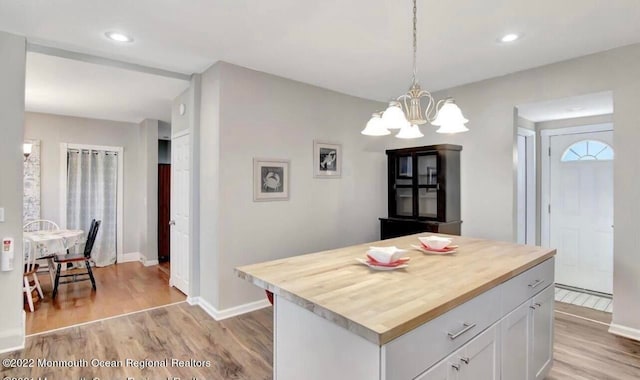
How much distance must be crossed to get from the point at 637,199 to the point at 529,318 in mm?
1891

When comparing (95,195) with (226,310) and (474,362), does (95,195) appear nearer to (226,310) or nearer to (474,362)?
(226,310)

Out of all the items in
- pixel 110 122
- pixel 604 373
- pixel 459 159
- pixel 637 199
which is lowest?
pixel 604 373

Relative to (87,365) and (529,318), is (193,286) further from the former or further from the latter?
(529,318)

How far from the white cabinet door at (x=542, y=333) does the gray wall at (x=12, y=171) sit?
3.76 metres

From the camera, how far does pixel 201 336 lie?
292 cm

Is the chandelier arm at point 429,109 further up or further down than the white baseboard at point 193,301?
further up

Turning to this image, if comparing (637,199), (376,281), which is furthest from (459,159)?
(376,281)

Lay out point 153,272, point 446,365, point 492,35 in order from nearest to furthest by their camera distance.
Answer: point 446,365
point 492,35
point 153,272

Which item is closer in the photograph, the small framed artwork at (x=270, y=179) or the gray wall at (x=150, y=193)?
the small framed artwork at (x=270, y=179)

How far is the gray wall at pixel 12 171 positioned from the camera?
2.63m

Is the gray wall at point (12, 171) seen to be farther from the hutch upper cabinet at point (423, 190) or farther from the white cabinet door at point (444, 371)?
the hutch upper cabinet at point (423, 190)

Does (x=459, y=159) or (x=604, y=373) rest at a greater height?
(x=459, y=159)

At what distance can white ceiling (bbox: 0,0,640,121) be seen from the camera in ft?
7.48

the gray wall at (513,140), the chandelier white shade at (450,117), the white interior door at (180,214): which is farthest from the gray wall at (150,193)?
the chandelier white shade at (450,117)
